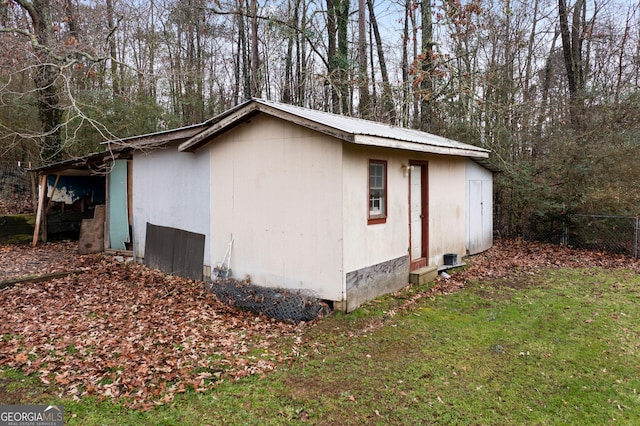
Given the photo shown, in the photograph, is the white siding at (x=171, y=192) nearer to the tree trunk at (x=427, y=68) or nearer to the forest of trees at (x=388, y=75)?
the forest of trees at (x=388, y=75)

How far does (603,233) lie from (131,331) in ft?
37.7

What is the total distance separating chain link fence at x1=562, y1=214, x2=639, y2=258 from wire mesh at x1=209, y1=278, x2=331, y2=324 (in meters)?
8.76

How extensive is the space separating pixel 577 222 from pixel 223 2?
14729 millimetres

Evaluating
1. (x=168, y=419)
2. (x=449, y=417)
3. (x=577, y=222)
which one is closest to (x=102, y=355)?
(x=168, y=419)

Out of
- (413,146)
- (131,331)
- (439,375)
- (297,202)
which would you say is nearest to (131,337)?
(131,331)

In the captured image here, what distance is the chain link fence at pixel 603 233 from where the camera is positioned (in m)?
10.3

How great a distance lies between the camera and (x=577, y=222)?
37.1ft

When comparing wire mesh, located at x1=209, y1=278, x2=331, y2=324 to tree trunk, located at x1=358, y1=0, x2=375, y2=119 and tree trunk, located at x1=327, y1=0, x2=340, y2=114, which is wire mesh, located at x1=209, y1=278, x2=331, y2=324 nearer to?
tree trunk, located at x1=358, y1=0, x2=375, y2=119

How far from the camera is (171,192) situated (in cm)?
860

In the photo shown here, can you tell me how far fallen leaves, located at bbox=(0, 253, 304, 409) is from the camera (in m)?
4.12

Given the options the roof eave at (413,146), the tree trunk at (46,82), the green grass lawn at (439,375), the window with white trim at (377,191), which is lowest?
the green grass lawn at (439,375)

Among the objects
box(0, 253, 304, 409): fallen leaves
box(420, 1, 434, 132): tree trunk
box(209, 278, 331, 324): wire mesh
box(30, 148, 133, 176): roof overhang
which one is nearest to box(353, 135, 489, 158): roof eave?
box(209, 278, 331, 324): wire mesh

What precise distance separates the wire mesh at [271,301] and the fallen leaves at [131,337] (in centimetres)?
19

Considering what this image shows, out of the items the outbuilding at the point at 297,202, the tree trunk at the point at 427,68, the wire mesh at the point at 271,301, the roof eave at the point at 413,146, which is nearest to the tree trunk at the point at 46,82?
the outbuilding at the point at 297,202
